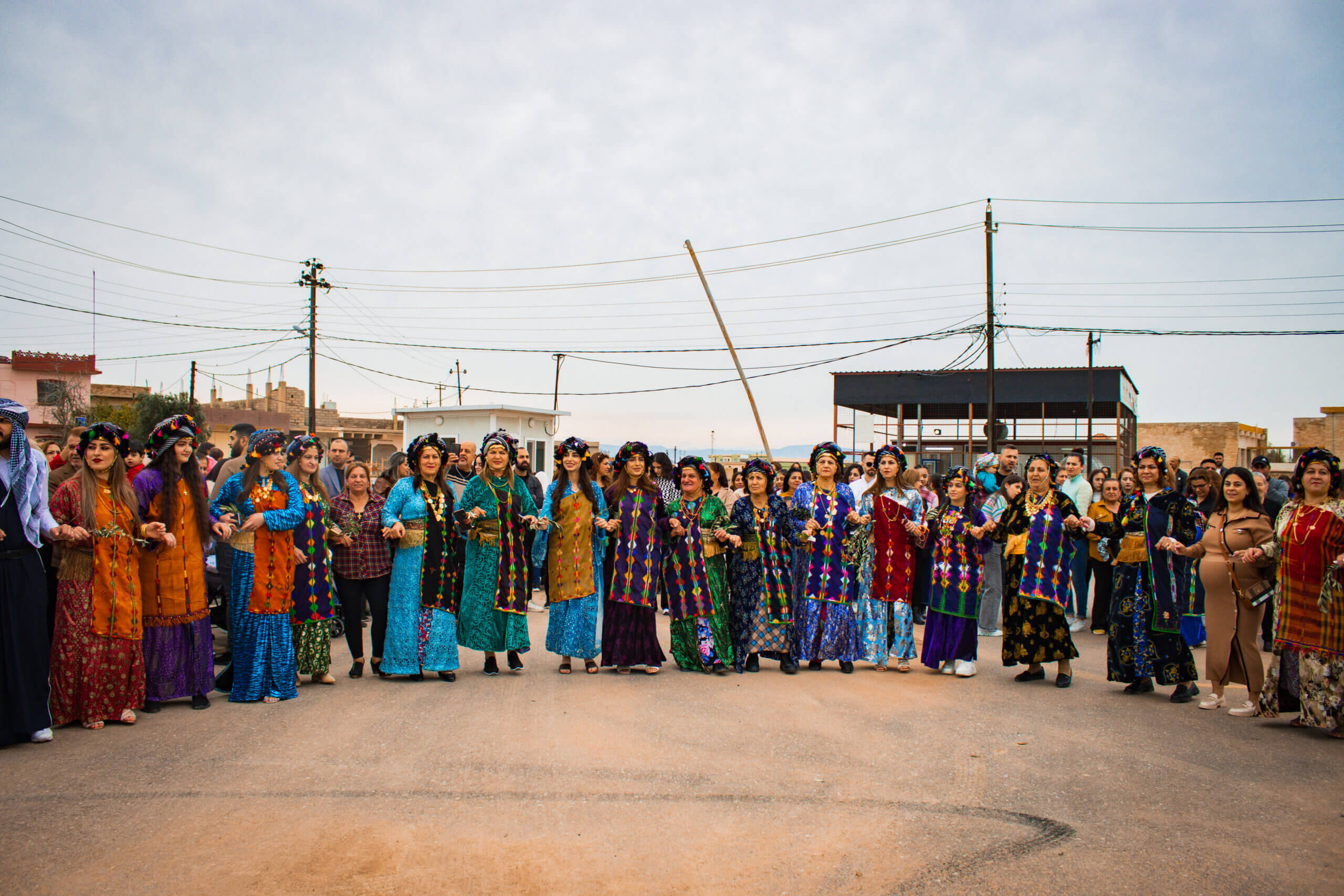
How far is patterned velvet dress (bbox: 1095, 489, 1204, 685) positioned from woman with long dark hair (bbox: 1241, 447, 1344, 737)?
0.65m

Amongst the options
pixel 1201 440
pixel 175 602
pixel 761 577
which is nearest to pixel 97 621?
pixel 175 602

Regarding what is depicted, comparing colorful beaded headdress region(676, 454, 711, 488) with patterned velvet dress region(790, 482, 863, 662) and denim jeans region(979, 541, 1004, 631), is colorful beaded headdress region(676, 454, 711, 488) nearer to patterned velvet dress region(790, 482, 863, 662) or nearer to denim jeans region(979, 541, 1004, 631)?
patterned velvet dress region(790, 482, 863, 662)

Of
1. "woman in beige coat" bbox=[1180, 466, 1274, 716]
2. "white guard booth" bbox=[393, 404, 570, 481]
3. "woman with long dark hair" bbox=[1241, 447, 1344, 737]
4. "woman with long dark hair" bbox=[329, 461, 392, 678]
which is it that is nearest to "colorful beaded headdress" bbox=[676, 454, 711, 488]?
"woman with long dark hair" bbox=[329, 461, 392, 678]

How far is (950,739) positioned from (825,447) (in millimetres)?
2797

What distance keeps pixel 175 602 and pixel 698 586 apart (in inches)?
147

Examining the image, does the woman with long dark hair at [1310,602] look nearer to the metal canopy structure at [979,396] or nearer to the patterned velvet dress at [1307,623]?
the patterned velvet dress at [1307,623]

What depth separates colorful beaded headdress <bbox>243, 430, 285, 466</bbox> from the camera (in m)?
6.08

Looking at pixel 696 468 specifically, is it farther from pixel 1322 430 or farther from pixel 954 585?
pixel 1322 430

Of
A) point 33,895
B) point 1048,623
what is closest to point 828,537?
point 1048,623

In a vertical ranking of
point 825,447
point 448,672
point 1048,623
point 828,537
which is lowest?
point 448,672

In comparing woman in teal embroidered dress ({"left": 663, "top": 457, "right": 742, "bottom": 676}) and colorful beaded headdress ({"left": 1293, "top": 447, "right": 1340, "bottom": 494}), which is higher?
colorful beaded headdress ({"left": 1293, "top": 447, "right": 1340, "bottom": 494})

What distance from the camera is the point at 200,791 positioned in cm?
408

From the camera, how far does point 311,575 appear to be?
6281 millimetres

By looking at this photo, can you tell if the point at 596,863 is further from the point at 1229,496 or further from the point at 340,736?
the point at 1229,496
